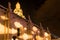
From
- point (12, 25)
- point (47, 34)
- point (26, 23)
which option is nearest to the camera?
point (12, 25)

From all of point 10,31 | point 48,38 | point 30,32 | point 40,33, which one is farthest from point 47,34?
point 10,31

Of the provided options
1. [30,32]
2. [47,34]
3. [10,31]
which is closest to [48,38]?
[47,34]

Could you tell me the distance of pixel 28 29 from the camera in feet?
89.6

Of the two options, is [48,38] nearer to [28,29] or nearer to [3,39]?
Answer: [28,29]

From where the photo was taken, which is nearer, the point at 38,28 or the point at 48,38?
the point at 38,28

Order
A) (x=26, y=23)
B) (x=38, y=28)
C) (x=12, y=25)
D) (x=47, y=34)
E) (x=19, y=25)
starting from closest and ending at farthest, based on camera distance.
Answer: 1. (x=12, y=25)
2. (x=19, y=25)
3. (x=26, y=23)
4. (x=38, y=28)
5. (x=47, y=34)

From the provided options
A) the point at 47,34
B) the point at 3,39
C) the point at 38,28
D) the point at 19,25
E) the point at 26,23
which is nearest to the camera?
the point at 3,39

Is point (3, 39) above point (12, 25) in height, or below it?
below

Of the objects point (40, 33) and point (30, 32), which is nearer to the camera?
point (30, 32)

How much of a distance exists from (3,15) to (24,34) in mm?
5741

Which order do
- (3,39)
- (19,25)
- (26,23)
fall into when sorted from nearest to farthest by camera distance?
(3,39) → (19,25) → (26,23)

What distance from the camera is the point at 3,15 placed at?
867 inches

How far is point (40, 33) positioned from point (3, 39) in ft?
41.1

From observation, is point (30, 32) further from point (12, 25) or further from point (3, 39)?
point (3, 39)
